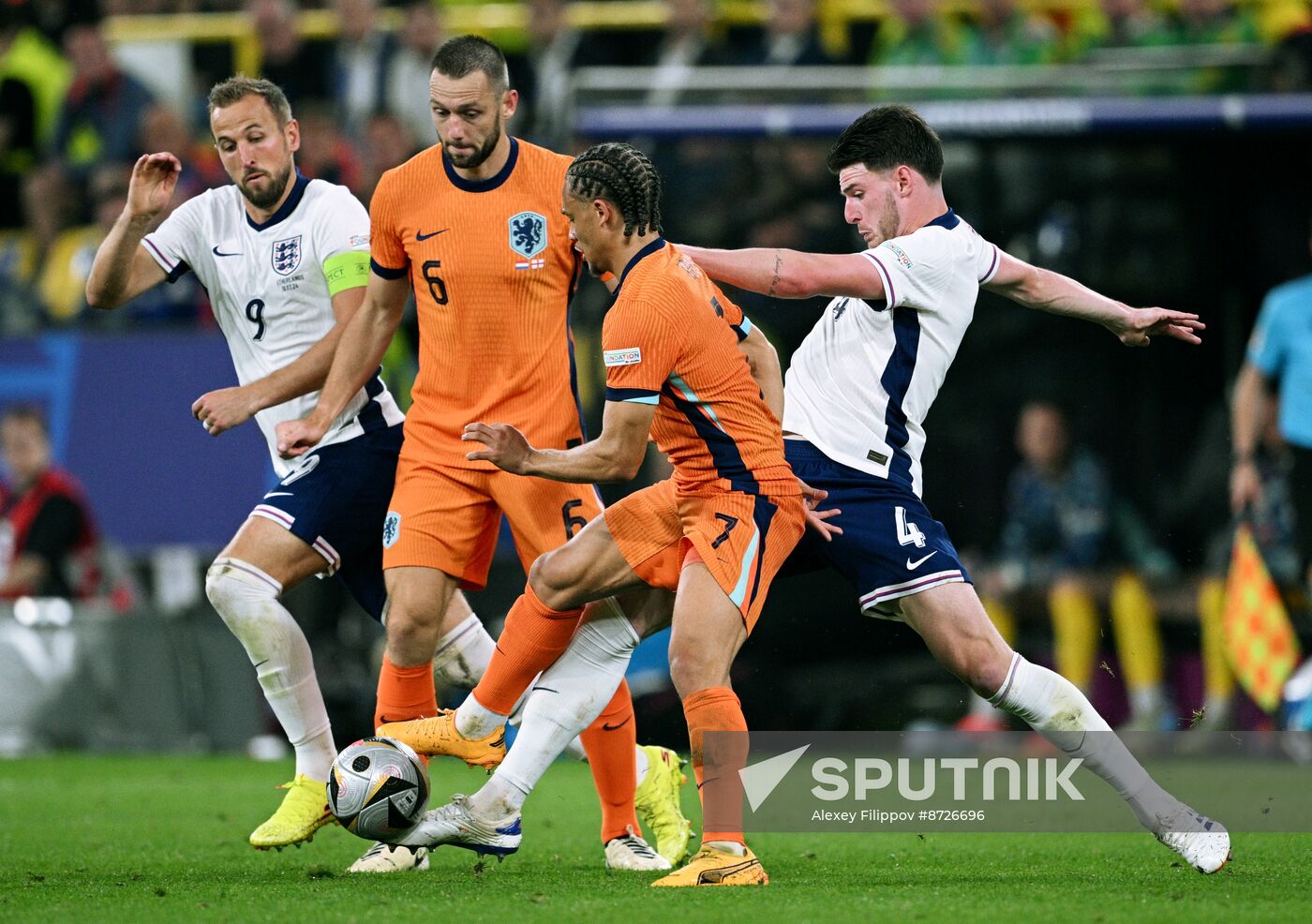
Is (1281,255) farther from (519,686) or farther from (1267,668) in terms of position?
(519,686)

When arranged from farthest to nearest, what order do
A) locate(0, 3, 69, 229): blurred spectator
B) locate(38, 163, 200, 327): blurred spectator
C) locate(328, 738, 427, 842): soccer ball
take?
locate(0, 3, 69, 229): blurred spectator → locate(38, 163, 200, 327): blurred spectator → locate(328, 738, 427, 842): soccer ball

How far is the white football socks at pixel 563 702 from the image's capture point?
19.4 ft

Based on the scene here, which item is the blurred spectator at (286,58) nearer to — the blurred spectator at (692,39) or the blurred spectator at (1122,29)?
the blurred spectator at (692,39)

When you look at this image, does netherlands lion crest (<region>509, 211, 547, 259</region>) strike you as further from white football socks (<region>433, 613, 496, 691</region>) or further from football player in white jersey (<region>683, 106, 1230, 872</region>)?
white football socks (<region>433, 613, 496, 691</region>)

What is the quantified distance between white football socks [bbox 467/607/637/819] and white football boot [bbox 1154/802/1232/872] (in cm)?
182

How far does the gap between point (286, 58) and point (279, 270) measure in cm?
781

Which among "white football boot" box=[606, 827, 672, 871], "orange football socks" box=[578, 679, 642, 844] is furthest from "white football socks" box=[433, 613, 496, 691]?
"white football boot" box=[606, 827, 672, 871]

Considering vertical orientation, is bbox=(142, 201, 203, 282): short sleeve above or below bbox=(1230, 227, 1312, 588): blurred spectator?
above

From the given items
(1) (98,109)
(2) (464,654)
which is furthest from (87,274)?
(2) (464,654)

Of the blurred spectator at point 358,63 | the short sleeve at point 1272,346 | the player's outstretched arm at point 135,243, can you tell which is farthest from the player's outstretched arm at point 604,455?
the blurred spectator at point 358,63

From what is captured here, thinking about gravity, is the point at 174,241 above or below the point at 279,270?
above

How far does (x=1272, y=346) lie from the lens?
10.8 meters

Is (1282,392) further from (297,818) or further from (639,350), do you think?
(297,818)

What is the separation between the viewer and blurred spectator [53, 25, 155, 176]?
46.5 ft
